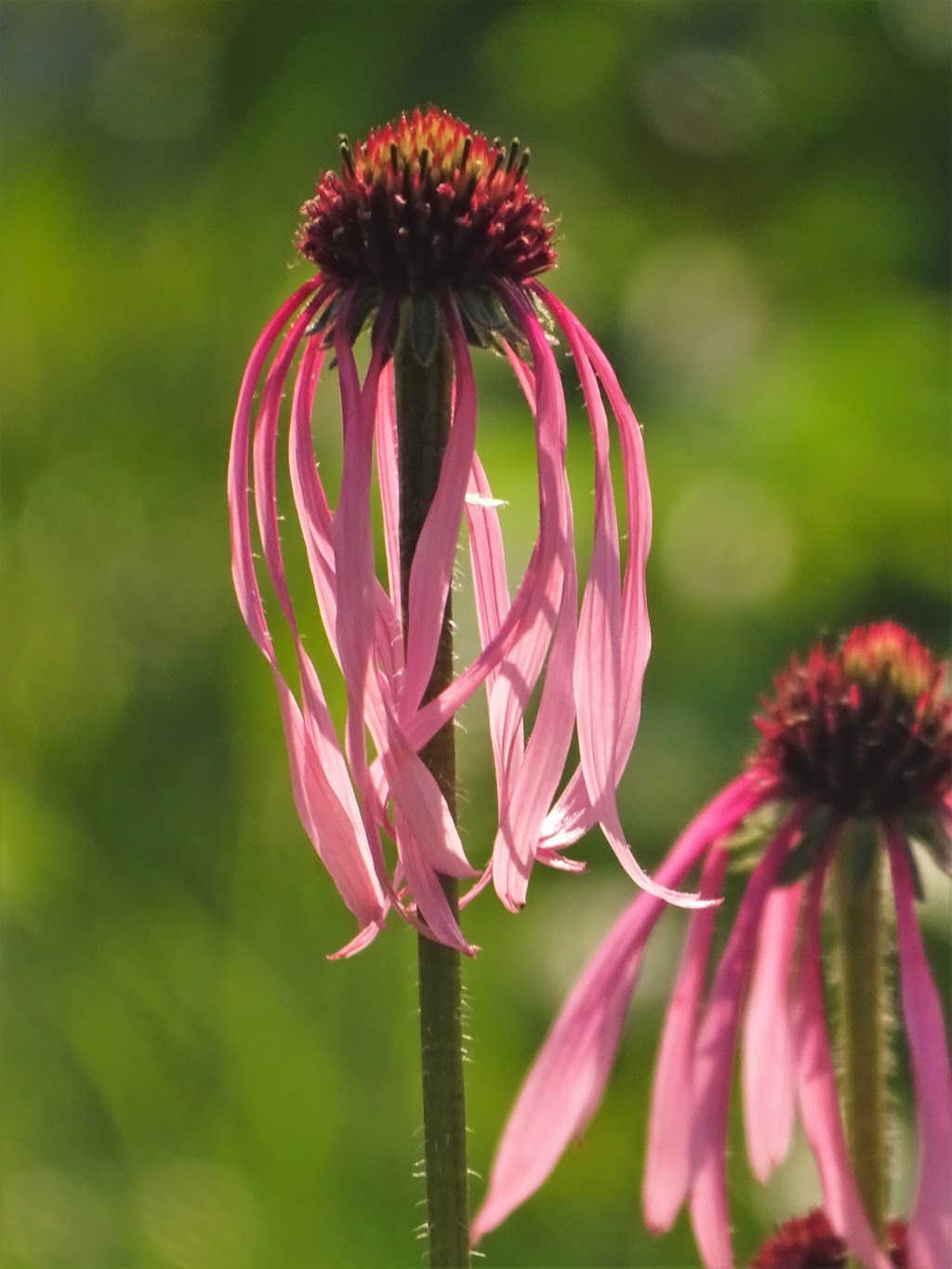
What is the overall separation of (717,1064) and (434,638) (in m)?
0.20

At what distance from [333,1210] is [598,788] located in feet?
3.71

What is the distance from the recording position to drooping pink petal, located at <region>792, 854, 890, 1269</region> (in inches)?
15.4

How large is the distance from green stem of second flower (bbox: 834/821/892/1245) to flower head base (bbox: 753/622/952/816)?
0.02 m

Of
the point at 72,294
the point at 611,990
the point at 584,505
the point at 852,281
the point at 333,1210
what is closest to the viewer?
the point at 611,990

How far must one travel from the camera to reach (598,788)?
35cm

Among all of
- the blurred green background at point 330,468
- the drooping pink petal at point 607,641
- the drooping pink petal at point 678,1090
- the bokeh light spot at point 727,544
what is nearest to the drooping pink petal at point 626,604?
the drooping pink petal at point 607,641

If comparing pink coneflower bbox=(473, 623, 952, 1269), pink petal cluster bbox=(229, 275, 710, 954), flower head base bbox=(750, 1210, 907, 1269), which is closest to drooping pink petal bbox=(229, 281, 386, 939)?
pink petal cluster bbox=(229, 275, 710, 954)

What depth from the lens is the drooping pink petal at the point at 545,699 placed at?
333 millimetres

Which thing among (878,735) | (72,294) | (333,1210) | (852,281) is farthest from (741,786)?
(852,281)

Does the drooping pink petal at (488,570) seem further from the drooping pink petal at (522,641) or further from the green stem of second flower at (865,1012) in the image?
the green stem of second flower at (865,1012)

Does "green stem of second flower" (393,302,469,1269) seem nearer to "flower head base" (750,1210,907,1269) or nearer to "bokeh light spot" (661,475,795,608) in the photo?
"flower head base" (750,1210,907,1269)

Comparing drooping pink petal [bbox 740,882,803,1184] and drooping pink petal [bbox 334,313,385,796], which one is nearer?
drooping pink petal [bbox 334,313,385,796]

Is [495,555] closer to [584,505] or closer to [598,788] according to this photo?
[598,788]

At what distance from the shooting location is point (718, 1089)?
453 mm
